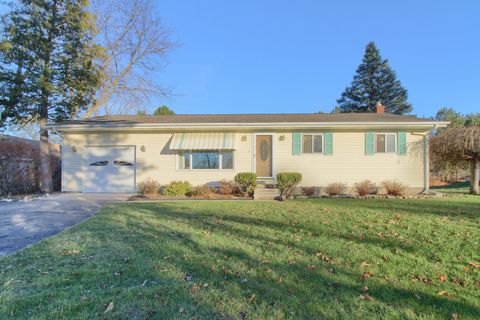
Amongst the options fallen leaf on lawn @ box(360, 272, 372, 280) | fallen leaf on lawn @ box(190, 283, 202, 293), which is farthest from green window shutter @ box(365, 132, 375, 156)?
fallen leaf on lawn @ box(190, 283, 202, 293)

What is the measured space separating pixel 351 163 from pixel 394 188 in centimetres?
204

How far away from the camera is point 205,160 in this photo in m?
12.7

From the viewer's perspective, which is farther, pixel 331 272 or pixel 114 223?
pixel 114 223

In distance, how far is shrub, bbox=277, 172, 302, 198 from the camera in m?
11.2

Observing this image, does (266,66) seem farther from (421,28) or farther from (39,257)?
(39,257)

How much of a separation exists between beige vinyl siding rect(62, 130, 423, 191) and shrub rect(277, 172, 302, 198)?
3.68 feet

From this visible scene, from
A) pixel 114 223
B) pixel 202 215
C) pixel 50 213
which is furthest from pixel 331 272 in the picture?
→ pixel 50 213

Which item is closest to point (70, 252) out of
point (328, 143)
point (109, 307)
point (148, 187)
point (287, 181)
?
point (109, 307)

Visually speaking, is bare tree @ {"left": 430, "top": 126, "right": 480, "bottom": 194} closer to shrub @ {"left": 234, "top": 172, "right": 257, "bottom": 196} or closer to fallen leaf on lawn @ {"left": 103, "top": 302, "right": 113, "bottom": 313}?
shrub @ {"left": 234, "top": 172, "right": 257, "bottom": 196}

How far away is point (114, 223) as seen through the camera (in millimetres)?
6309

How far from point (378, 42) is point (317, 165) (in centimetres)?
3496

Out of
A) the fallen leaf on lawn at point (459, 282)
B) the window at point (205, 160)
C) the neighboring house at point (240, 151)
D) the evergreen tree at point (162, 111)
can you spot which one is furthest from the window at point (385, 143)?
the evergreen tree at point (162, 111)

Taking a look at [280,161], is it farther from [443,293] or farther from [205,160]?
[443,293]

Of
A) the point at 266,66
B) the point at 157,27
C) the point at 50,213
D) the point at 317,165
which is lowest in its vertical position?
the point at 50,213
